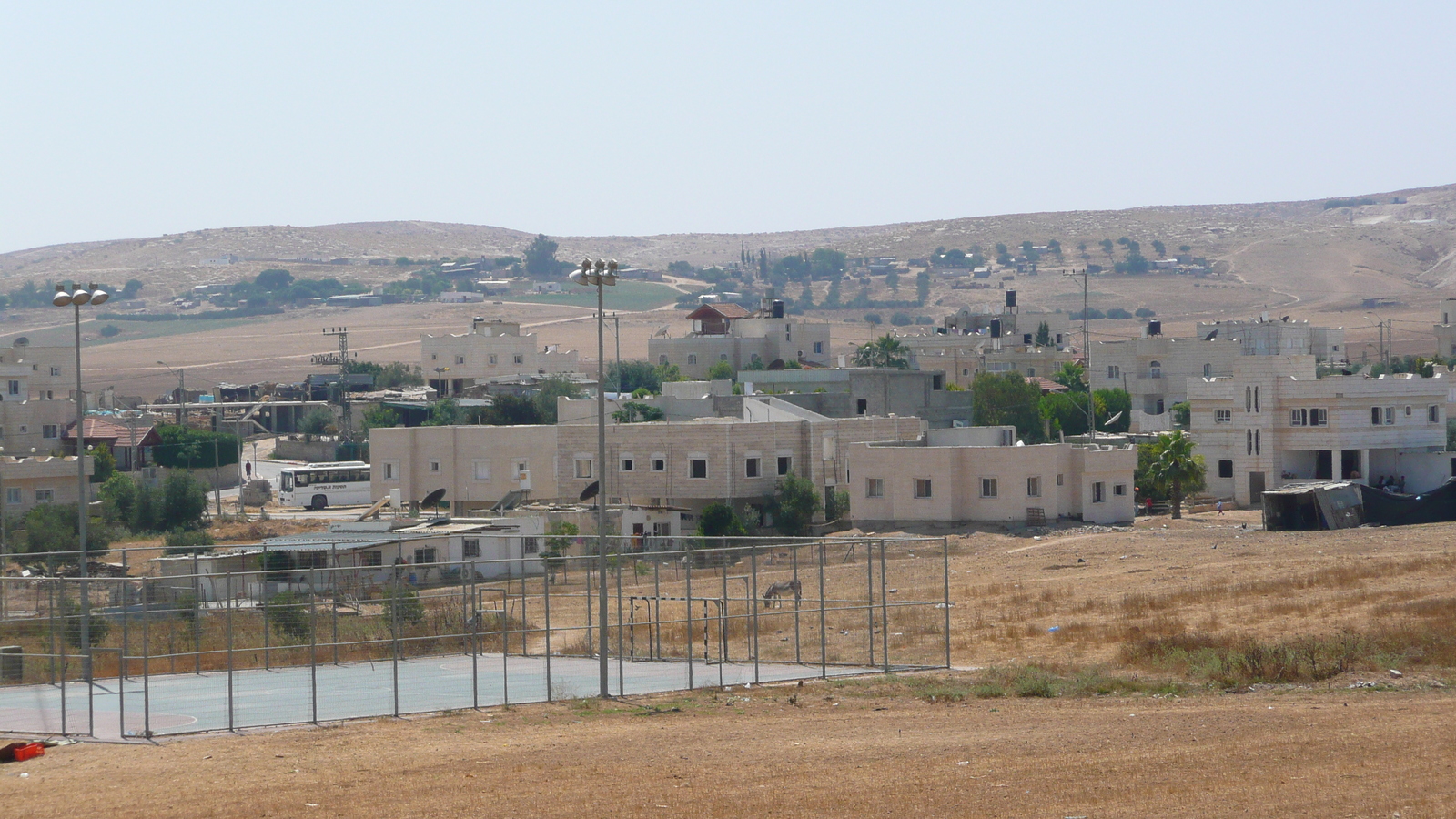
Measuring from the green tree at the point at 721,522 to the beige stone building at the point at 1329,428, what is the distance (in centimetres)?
2328

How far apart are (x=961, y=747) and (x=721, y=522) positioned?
128ft

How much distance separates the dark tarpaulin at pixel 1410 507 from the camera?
56.5 meters

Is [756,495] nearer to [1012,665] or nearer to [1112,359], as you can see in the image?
[1012,665]

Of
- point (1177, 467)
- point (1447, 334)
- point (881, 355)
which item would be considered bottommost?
point (1177, 467)

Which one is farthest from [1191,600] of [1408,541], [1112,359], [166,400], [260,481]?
[166,400]

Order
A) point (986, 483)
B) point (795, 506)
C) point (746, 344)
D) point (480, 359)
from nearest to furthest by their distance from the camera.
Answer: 1. point (986, 483)
2. point (795, 506)
3. point (746, 344)
4. point (480, 359)

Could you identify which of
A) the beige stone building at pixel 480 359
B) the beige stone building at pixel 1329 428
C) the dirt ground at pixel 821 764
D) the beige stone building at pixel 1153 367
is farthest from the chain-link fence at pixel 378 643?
the beige stone building at pixel 480 359

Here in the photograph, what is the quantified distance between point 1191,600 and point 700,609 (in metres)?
12.0

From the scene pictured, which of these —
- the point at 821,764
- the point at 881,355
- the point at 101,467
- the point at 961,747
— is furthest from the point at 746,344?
the point at 821,764

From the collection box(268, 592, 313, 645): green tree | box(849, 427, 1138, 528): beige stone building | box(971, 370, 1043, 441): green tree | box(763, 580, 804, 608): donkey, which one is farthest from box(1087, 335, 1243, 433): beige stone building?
box(268, 592, 313, 645): green tree

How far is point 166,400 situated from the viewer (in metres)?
135

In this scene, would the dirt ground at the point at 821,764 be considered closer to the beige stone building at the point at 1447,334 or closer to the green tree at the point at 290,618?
the green tree at the point at 290,618

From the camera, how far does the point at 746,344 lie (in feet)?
402

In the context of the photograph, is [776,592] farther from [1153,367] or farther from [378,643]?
[1153,367]
